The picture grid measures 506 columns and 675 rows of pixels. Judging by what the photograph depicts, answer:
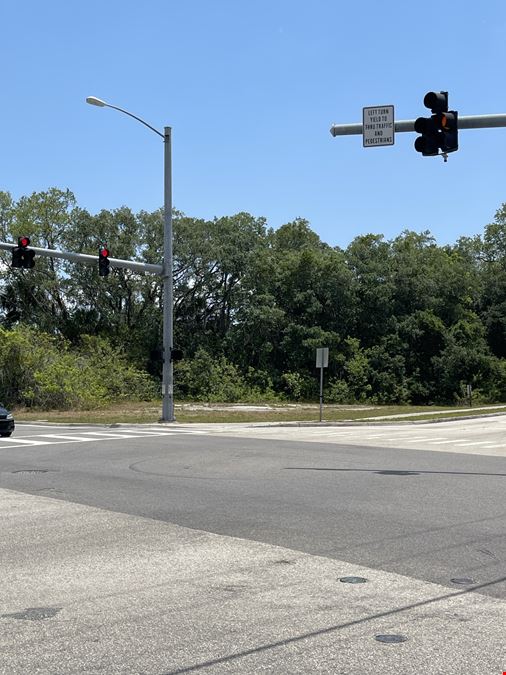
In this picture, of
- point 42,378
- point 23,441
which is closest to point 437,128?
point 23,441

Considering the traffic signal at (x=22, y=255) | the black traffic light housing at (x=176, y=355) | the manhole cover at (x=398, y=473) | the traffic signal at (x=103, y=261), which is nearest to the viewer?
the manhole cover at (x=398, y=473)

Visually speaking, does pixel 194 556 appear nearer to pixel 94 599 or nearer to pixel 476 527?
pixel 94 599

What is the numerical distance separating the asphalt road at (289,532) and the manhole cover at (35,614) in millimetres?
72

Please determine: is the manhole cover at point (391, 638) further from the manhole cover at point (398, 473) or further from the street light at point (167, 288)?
the street light at point (167, 288)

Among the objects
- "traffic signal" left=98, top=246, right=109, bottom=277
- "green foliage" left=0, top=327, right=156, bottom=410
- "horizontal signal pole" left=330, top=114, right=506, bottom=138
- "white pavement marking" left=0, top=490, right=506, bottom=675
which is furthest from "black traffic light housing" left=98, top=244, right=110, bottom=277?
"white pavement marking" left=0, top=490, right=506, bottom=675

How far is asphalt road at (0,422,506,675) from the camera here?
5.28 metres

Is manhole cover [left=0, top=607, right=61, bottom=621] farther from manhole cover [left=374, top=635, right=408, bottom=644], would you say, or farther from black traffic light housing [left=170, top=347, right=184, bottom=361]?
black traffic light housing [left=170, top=347, right=184, bottom=361]

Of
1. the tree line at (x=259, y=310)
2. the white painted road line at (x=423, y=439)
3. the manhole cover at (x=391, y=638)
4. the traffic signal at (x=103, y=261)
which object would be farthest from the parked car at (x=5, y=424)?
the tree line at (x=259, y=310)

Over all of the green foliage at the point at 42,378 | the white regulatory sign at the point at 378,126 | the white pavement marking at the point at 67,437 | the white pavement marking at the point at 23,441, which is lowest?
the white pavement marking at the point at 67,437

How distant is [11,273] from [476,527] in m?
61.3

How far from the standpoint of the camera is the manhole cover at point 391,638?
17.5ft

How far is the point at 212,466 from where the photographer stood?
15.9 m

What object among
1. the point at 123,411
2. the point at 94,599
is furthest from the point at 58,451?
the point at 123,411

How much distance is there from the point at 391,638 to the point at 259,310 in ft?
194
